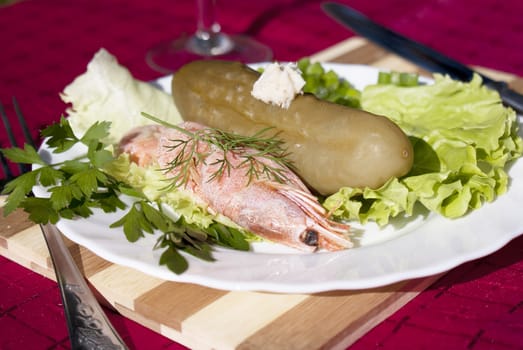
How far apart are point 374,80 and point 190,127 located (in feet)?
3.45

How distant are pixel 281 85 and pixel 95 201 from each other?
2.53 feet

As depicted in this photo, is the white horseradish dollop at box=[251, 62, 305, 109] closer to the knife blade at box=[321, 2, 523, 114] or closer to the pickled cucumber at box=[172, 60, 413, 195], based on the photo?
the pickled cucumber at box=[172, 60, 413, 195]

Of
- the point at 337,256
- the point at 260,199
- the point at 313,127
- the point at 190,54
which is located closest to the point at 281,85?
the point at 313,127

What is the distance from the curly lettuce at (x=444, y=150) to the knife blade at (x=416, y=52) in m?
0.16

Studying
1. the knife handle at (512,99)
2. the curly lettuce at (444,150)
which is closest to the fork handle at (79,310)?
the curly lettuce at (444,150)

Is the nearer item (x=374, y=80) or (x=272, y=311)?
(x=272, y=311)

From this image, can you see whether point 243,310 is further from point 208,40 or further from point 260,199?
point 208,40

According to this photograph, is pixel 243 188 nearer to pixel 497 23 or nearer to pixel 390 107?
pixel 390 107

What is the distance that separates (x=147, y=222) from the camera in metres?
2.24

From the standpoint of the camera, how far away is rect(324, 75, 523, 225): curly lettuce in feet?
7.52

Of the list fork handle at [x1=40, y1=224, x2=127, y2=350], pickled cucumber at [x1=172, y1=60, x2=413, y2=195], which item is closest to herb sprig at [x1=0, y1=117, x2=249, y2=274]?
fork handle at [x1=40, y1=224, x2=127, y2=350]

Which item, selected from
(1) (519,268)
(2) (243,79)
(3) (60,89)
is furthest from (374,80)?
(3) (60,89)

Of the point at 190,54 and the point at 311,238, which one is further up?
the point at 311,238

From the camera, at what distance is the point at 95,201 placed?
2354 mm
